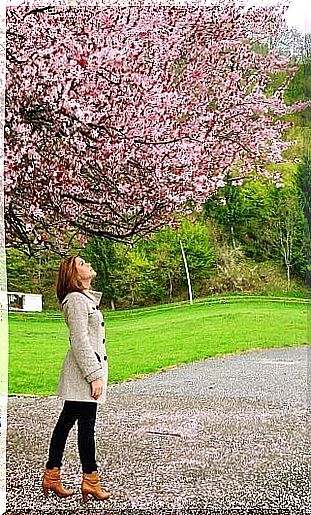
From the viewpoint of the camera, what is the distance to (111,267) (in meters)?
2.74

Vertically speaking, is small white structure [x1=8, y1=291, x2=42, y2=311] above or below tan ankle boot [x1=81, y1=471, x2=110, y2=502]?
above

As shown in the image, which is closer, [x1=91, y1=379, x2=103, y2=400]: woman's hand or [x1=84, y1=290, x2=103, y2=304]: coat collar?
[x1=91, y1=379, x2=103, y2=400]: woman's hand

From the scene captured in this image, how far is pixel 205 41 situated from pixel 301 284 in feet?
2.91

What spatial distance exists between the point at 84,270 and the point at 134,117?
54 centimetres

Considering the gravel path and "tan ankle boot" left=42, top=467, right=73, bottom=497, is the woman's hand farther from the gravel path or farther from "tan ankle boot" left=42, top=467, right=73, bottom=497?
"tan ankle boot" left=42, top=467, right=73, bottom=497

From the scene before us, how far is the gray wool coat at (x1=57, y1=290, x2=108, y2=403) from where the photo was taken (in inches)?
101

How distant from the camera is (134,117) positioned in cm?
272

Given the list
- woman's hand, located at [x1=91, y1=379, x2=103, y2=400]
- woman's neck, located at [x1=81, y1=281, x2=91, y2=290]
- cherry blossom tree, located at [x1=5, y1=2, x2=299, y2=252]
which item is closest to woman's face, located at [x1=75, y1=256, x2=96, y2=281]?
woman's neck, located at [x1=81, y1=281, x2=91, y2=290]

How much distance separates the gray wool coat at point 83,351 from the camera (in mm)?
2553

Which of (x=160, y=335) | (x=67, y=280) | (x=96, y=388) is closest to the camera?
(x=96, y=388)

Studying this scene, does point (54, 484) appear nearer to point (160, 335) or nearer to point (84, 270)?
point (160, 335)

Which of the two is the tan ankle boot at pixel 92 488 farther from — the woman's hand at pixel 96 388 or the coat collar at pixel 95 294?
the coat collar at pixel 95 294

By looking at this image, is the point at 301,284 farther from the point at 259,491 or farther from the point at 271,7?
the point at 271,7

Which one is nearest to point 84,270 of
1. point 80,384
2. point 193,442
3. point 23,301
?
point 23,301
